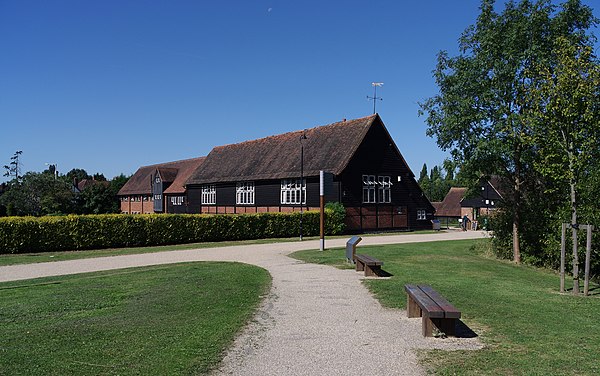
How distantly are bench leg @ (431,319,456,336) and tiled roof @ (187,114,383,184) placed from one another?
27.2m

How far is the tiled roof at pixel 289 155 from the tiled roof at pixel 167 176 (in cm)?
590

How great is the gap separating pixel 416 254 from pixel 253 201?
2407 centimetres

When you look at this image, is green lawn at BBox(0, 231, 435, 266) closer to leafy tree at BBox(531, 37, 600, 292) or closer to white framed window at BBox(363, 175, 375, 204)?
white framed window at BBox(363, 175, 375, 204)

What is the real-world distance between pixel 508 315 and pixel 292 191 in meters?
29.2

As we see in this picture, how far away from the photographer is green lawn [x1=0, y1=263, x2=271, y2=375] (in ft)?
19.4

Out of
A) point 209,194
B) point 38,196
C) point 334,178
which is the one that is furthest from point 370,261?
point 38,196

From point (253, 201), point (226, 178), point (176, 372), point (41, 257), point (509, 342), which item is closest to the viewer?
point (176, 372)

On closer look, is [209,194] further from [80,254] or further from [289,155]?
[80,254]

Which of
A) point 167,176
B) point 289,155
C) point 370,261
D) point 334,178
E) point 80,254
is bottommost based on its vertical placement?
point 80,254

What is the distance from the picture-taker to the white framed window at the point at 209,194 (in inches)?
1866

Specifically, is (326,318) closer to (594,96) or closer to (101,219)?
(594,96)

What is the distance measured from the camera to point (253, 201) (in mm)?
41375

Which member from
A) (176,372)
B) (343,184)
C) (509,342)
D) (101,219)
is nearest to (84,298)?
(176,372)

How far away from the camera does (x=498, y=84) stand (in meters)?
18.0
